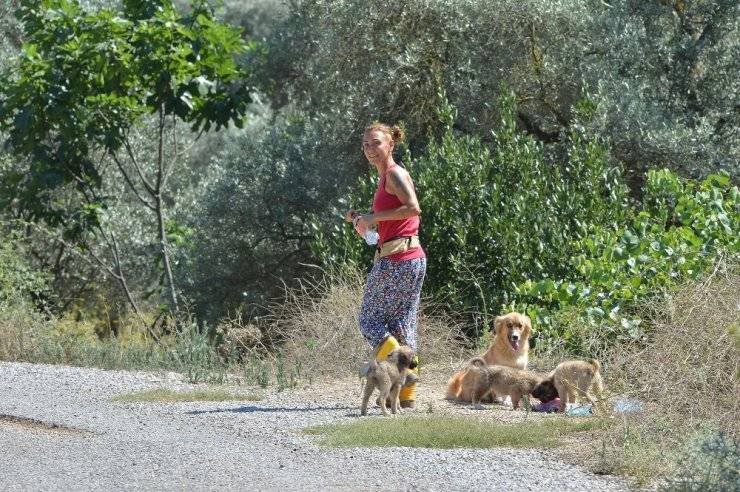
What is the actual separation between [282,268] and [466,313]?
19.1 ft

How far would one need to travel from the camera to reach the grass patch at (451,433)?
870cm

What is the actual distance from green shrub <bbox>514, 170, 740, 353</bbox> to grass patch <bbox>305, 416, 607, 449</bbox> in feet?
8.39

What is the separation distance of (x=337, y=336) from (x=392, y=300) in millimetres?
3004

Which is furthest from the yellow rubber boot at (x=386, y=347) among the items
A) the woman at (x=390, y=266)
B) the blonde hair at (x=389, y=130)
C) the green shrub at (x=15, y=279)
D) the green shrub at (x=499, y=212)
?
the green shrub at (x=15, y=279)

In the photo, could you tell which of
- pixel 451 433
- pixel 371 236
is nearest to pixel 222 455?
pixel 451 433

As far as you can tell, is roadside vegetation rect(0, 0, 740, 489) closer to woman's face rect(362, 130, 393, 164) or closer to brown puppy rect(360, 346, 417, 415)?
brown puppy rect(360, 346, 417, 415)

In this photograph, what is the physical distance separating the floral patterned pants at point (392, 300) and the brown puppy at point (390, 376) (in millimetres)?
298

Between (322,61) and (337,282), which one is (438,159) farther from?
(322,61)

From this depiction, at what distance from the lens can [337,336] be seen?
13.4 m

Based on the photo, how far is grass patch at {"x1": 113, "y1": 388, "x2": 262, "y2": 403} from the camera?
11.1 metres

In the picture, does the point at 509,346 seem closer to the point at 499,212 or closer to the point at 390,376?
the point at 390,376

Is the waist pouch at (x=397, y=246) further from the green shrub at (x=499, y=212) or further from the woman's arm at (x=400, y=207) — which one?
the green shrub at (x=499, y=212)

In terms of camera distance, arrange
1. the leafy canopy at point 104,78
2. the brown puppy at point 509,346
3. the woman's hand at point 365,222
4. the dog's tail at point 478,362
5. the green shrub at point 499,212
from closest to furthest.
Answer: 1. the woman's hand at point 365,222
2. the dog's tail at point 478,362
3. the brown puppy at point 509,346
4. the green shrub at point 499,212
5. the leafy canopy at point 104,78

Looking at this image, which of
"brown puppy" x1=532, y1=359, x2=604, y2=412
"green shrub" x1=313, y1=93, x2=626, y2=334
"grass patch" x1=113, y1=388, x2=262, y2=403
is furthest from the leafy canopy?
"brown puppy" x1=532, y1=359, x2=604, y2=412
